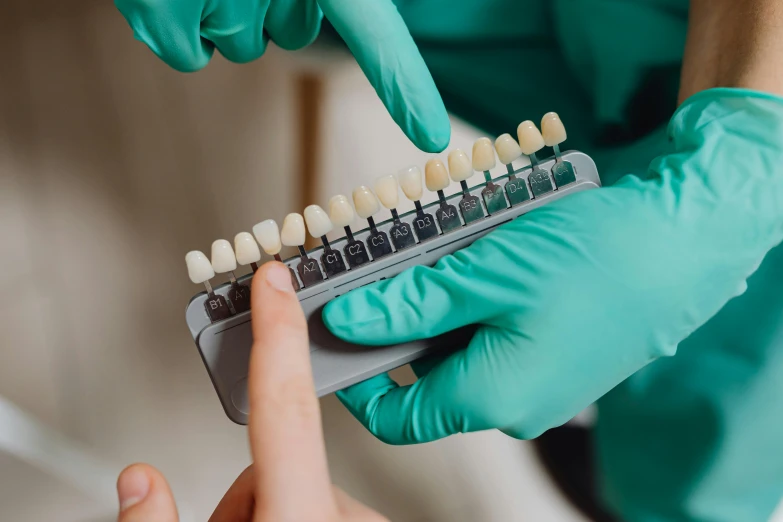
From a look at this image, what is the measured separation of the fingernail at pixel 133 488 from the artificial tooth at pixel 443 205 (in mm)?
378

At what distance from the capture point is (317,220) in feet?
1.94

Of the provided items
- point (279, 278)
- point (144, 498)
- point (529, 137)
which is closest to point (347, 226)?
point (279, 278)

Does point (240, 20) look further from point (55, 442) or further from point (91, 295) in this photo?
point (55, 442)

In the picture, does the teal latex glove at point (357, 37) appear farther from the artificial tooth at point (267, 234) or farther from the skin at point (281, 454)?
the skin at point (281, 454)

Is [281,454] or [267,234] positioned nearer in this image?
[281,454]

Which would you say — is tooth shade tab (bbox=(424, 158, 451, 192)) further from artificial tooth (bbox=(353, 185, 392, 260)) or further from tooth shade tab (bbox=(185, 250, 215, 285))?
tooth shade tab (bbox=(185, 250, 215, 285))

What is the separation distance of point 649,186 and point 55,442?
2.85 ft

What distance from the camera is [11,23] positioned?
871 millimetres

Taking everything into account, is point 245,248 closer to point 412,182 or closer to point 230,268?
point 230,268

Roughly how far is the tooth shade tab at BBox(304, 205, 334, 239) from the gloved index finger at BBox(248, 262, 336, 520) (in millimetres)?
176

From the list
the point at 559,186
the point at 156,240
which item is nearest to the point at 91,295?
the point at 156,240

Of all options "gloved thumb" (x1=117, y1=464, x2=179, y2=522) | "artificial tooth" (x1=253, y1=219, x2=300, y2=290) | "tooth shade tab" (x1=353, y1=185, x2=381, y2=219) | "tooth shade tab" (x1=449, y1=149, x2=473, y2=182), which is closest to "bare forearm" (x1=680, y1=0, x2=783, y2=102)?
"tooth shade tab" (x1=449, y1=149, x2=473, y2=182)

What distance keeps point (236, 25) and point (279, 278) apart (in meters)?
0.37

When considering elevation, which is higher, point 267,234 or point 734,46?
point 734,46
